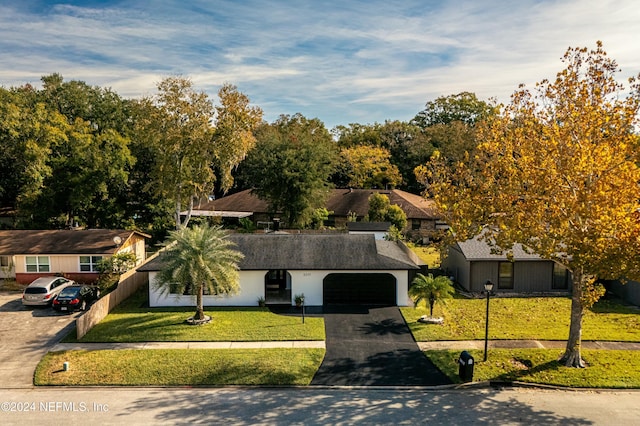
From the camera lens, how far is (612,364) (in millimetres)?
19344

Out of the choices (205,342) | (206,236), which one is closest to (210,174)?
(206,236)

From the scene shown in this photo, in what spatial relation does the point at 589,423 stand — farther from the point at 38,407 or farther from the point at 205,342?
the point at 38,407

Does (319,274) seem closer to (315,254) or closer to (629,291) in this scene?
(315,254)

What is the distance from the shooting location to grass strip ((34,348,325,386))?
18312mm

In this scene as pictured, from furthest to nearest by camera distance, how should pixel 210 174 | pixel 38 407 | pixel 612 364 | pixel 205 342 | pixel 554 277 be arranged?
1. pixel 210 174
2. pixel 554 277
3. pixel 205 342
4. pixel 612 364
5. pixel 38 407

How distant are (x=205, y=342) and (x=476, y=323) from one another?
44.1 feet

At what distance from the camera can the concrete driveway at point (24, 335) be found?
1912 centimetres

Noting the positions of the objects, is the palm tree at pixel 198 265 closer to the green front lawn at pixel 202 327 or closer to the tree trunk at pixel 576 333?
the green front lawn at pixel 202 327

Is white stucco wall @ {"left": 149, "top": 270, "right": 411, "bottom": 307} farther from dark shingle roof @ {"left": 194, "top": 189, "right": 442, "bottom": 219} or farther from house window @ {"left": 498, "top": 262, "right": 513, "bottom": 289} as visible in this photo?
dark shingle roof @ {"left": 194, "top": 189, "right": 442, "bottom": 219}

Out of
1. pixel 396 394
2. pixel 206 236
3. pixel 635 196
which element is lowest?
pixel 396 394

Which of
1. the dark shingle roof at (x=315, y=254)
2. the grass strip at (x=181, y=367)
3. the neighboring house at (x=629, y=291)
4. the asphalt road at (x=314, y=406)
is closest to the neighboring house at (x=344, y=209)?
the neighboring house at (x=629, y=291)

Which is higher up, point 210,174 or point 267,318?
point 210,174

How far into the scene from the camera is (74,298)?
2648 cm

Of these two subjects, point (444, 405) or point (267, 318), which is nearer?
point (444, 405)
